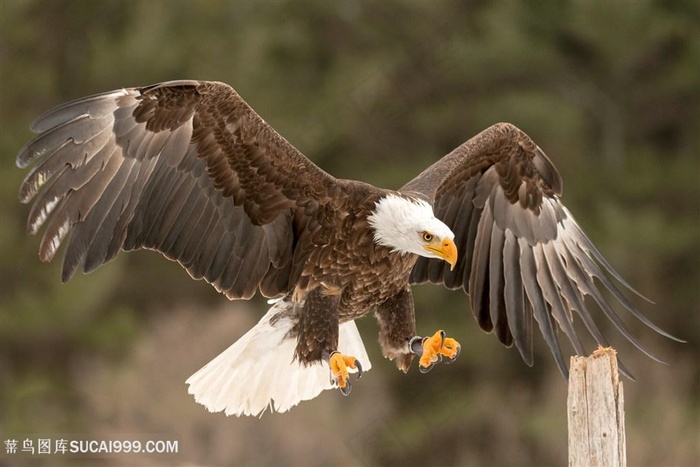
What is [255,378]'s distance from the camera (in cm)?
653

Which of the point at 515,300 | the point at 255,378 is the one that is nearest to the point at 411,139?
the point at 515,300

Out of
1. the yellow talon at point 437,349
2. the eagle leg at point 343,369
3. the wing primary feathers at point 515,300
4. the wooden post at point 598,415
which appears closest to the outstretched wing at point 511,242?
the wing primary feathers at point 515,300

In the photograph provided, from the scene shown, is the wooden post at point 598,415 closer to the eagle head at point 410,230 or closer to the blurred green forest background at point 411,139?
the eagle head at point 410,230

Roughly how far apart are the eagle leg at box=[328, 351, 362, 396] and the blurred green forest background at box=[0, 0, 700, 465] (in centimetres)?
984

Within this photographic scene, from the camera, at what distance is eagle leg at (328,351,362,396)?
19.0ft

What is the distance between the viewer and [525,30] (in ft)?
64.4

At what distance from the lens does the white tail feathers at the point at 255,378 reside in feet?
21.2

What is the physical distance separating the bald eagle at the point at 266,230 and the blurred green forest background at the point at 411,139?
30.0 ft

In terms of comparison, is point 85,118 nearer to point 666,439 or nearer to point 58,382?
point 666,439

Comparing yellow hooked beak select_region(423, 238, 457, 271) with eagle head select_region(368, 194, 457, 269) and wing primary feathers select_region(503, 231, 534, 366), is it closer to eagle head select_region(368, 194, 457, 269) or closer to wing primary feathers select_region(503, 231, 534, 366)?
eagle head select_region(368, 194, 457, 269)

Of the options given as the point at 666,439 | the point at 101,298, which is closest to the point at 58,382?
the point at 101,298

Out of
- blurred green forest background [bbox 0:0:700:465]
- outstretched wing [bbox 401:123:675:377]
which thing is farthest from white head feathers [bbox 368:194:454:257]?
blurred green forest background [bbox 0:0:700:465]

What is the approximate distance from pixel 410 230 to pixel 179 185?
111 cm

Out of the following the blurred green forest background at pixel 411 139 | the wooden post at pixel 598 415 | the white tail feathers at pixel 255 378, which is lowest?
the wooden post at pixel 598 415
